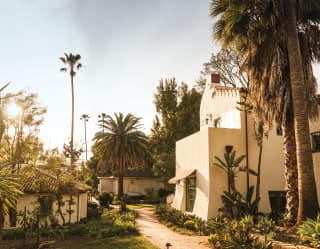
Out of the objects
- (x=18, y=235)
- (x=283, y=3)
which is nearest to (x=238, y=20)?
(x=283, y=3)

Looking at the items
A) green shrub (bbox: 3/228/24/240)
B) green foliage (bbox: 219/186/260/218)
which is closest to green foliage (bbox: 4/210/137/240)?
green shrub (bbox: 3/228/24/240)

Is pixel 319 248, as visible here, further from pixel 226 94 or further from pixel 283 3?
pixel 226 94

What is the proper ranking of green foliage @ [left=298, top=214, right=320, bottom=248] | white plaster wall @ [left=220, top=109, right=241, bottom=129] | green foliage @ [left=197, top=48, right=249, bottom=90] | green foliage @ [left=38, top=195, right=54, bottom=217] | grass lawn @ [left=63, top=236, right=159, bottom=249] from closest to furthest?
green foliage @ [left=298, top=214, right=320, bottom=248] → grass lawn @ [left=63, top=236, right=159, bottom=249] → white plaster wall @ [left=220, top=109, right=241, bottom=129] → green foliage @ [left=38, top=195, right=54, bottom=217] → green foliage @ [left=197, top=48, right=249, bottom=90]

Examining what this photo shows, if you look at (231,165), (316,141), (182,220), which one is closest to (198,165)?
(231,165)

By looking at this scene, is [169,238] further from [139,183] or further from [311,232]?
[139,183]

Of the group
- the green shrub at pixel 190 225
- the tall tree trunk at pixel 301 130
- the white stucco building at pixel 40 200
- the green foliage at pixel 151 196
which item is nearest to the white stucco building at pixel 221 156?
the green shrub at pixel 190 225

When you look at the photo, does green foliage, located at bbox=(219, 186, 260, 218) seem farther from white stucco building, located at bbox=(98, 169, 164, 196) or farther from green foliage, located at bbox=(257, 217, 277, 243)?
white stucco building, located at bbox=(98, 169, 164, 196)

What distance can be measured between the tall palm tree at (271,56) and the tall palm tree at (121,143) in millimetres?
25487

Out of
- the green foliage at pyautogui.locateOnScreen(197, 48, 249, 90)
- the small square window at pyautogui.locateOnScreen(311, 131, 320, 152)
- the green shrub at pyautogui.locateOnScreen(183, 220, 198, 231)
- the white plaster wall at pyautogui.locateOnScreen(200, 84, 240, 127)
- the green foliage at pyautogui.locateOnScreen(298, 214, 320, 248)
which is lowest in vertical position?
the green shrub at pyautogui.locateOnScreen(183, 220, 198, 231)

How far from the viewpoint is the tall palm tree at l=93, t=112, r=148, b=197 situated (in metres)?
39.8

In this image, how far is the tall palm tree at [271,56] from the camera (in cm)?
1544

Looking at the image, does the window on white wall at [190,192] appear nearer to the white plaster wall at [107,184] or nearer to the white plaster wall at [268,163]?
the white plaster wall at [268,163]

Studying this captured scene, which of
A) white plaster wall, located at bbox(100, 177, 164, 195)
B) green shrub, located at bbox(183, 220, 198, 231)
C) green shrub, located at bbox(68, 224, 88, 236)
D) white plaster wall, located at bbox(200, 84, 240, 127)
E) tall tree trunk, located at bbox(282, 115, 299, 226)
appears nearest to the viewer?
tall tree trunk, located at bbox(282, 115, 299, 226)

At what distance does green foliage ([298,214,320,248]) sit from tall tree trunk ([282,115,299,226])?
2769 mm
